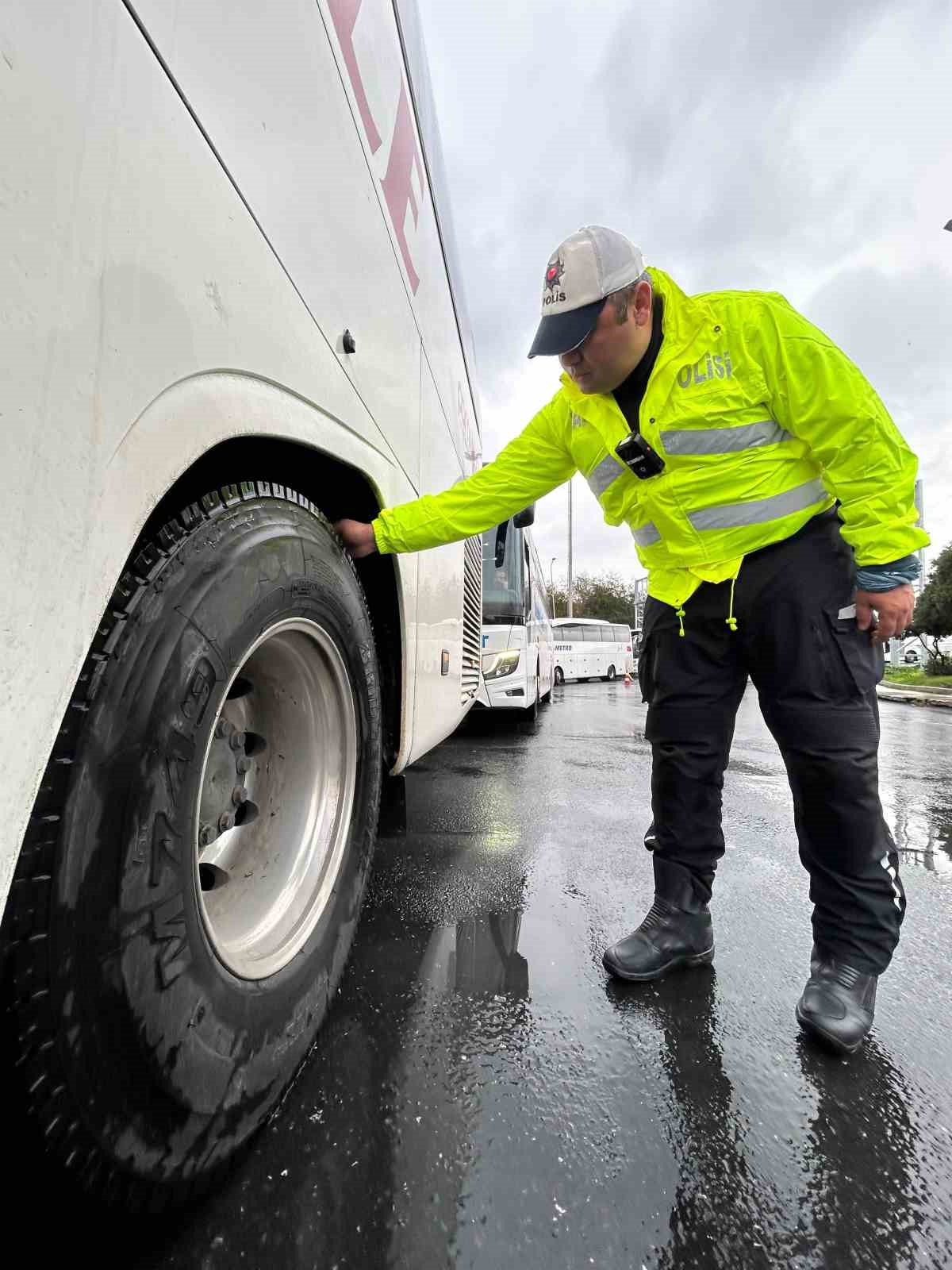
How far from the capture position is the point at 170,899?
916 mm

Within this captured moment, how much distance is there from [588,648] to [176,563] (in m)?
23.2

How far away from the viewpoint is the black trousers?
5.41 ft

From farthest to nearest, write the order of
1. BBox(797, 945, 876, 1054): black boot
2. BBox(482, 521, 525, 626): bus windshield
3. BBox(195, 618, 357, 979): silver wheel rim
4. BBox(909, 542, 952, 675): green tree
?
BBox(909, 542, 952, 675): green tree
BBox(482, 521, 525, 626): bus windshield
BBox(797, 945, 876, 1054): black boot
BBox(195, 618, 357, 979): silver wheel rim

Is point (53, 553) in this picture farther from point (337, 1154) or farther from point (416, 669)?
point (416, 669)

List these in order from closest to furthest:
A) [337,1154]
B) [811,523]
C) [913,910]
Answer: [337,1154] < [811,523] < [913,910]

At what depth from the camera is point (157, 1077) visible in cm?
87

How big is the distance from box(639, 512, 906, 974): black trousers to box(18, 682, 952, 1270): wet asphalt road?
11.2 inches

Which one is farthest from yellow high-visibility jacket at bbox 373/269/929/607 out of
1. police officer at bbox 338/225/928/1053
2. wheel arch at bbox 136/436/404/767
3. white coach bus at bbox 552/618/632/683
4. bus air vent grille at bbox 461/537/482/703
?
white coach bus at bbox 552/618/632/683

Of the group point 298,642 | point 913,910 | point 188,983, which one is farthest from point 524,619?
point 188,983

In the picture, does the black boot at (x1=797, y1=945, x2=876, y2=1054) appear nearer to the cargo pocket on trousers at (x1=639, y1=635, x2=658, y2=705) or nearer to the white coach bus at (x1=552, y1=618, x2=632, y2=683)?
the cargo pocket on trousers at (x1=639, y1=635, x2=658, y2=705)

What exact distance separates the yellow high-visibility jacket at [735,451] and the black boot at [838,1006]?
102 cm

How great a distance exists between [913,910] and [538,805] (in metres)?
1.96

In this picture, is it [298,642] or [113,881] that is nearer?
[113,881]

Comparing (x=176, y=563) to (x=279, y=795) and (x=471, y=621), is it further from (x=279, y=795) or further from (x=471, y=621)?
(x=471, y=621)
